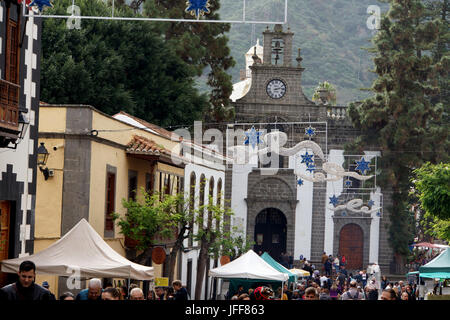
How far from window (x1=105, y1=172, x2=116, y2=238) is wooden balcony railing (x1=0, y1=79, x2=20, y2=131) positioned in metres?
7.88

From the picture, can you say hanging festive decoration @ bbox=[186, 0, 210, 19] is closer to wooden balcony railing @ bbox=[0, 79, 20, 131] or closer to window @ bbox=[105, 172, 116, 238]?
wooden balcony railing @ bbox=[0, 79, 20, 131]

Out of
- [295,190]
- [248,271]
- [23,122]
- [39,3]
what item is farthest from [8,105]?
[295,190]

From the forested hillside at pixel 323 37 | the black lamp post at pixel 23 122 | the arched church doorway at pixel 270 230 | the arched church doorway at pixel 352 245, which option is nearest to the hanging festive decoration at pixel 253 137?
the black lamp post at pixel 23 122

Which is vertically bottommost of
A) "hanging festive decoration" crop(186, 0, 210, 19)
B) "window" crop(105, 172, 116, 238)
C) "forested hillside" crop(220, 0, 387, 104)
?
"window" crop(105, 172, 116, 238)

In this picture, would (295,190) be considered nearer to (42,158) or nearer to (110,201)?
(110,201)

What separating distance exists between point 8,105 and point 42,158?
18.6 ft

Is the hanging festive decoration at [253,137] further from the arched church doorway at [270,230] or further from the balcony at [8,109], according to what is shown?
the arched church doorway at [270,230]

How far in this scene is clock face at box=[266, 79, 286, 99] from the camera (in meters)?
48.1

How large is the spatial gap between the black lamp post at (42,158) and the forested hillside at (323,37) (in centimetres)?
8929

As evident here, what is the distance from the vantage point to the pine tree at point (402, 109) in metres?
45.8

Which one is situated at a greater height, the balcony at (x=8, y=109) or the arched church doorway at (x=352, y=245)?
the balcony at (x=8, y=109)

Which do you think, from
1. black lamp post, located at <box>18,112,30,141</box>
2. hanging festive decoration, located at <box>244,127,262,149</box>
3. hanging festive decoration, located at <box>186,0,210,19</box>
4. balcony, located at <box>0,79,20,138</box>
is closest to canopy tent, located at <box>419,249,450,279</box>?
hanging festive decoration, located at <box>186,0,210,19</box>
